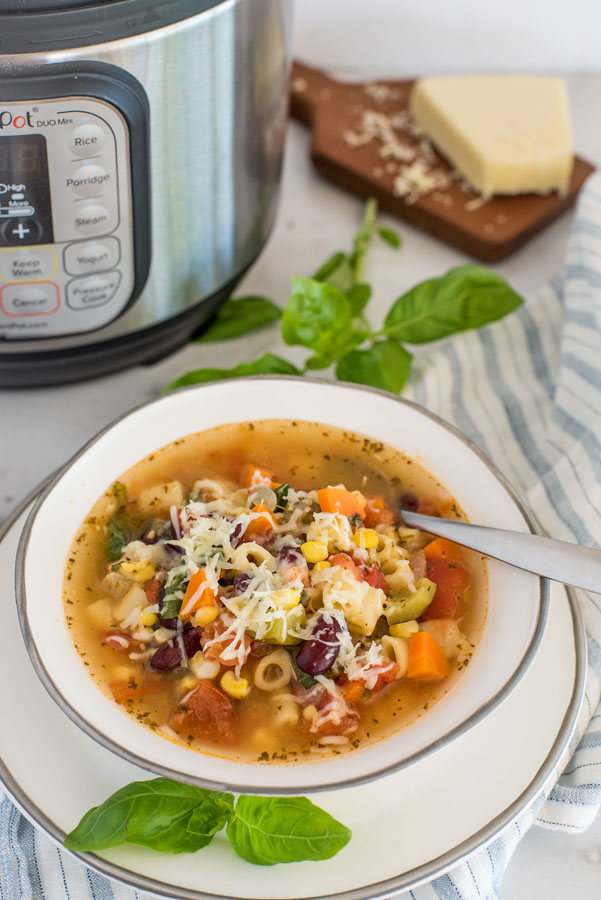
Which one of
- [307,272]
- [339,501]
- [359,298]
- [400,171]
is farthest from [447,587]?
[400,171]

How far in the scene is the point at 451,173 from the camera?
6.58ft

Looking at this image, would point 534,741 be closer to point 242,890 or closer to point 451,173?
point 242,890

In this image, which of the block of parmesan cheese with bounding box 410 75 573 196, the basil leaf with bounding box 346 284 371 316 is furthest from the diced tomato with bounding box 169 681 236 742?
the block of parmesan cheese with bounding box 410 75 573 196

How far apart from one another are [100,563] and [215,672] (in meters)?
0.20

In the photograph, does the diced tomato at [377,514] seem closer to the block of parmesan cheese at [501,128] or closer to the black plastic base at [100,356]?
the black plastic base at [100,356]

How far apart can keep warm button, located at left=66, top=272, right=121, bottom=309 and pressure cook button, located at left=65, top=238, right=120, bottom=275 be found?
0.01 meters

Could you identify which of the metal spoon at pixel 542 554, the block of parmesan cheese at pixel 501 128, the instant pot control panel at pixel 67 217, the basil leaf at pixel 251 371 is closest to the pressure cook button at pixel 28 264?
the instant pot control panel at pixel 67 217

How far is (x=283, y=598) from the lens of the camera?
1078mm

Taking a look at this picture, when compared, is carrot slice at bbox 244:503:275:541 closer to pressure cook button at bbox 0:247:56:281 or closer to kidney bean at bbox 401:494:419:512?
kidney bean at bbox 401:494:419:512

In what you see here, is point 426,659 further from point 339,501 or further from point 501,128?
point 501,128

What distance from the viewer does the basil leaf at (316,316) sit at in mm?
1468

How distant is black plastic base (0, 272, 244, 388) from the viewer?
146 cm

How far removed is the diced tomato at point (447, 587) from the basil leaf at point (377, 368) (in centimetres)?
36

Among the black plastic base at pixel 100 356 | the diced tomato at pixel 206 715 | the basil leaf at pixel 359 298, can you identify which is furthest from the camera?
the basil leaf at pixel 359 298
